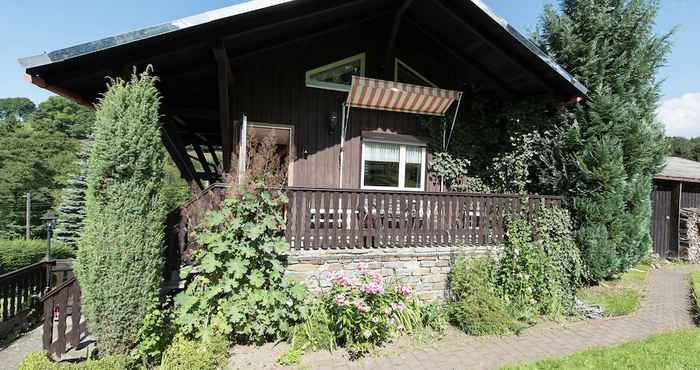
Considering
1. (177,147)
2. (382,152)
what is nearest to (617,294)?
(382,152)

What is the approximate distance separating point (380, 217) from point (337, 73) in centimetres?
414

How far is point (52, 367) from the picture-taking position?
3537 mm

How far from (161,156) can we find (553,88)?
8.07m

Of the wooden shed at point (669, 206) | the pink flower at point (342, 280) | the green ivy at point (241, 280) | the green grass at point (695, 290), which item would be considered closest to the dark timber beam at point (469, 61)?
the green grass at point (695, 290)

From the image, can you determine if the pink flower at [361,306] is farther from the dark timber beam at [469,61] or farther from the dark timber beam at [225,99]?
the dark timber beam at [469,61]

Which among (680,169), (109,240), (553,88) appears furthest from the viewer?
(680,169)

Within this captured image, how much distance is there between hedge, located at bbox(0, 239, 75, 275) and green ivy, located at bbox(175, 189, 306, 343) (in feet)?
40.4

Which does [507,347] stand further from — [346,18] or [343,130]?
[346,18]

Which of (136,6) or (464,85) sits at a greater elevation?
(136,6)

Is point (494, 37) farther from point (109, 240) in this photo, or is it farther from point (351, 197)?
point (109, 240)

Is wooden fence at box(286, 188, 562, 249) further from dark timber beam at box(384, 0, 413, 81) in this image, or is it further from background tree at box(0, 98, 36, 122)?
background tree at box(0, 98, 36, 122)

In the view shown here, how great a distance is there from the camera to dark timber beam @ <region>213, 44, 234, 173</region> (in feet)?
18.5

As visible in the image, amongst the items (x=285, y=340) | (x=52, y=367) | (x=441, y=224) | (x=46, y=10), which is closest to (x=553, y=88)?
(x=441, y=224)

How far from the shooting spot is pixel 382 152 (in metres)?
8.37
